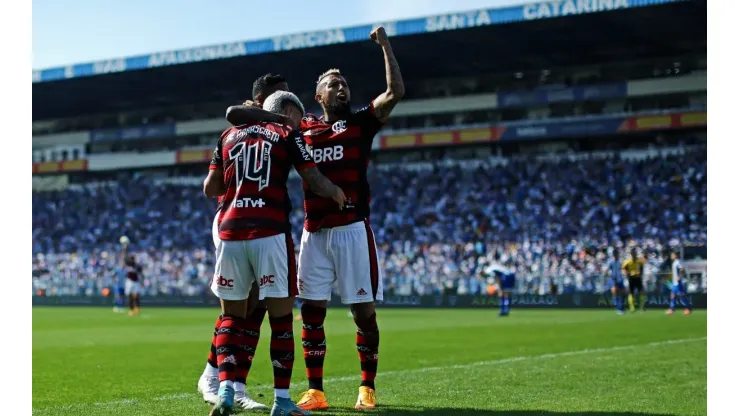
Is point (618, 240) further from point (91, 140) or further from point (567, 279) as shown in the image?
point (91, 140)

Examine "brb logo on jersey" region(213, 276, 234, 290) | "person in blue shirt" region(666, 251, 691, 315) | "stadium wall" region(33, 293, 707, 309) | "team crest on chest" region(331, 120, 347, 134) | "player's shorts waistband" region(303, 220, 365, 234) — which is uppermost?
"team crest on chest" region(331, 120, 347, 134)

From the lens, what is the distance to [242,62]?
41719 mm

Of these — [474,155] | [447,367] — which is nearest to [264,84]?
[447,367]

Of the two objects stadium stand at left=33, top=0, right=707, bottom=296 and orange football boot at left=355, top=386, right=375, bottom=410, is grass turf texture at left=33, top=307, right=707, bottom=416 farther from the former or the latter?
stadium stand at left=33, top=0, right=707, bottom=296

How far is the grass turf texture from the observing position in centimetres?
675

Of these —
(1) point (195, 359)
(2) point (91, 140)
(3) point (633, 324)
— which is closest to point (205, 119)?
(2) point (91, 140)

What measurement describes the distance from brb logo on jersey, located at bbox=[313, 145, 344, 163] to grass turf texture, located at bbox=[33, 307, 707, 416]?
1825 millimetres

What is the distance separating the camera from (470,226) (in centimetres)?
3656

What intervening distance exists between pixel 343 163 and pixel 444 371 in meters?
3.49

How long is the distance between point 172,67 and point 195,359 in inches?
1321

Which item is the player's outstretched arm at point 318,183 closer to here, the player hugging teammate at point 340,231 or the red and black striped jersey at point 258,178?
the red and black striped jersey at point 258,178

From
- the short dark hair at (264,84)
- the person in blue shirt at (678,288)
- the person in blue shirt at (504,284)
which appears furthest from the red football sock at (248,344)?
the person in blue shirt at (678,288)

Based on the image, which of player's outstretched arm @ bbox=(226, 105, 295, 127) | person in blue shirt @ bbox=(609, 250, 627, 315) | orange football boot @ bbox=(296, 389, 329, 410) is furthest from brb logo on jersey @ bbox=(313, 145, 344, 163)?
person in blue shirt @ bbox=(609, 250, 627, 315)
